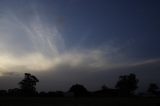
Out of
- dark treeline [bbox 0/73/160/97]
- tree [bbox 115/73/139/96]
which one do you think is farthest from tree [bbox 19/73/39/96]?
tree [bbox 115/73/139/96]

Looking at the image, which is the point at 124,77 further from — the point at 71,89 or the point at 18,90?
the point at 18,90

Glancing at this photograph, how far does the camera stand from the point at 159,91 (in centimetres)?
15512

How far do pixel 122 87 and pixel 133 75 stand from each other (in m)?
8.31

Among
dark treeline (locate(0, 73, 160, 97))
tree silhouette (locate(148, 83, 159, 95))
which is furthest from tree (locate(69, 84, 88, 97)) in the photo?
tree silhouette (locate(148, 83, 159, 95))

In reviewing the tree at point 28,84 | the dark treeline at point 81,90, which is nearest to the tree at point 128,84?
the dark treeline at point 81,90

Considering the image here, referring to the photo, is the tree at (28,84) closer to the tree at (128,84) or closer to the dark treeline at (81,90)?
the dark treeline at (81,90)

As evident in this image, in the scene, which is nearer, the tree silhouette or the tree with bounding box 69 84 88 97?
the tree with bounding box 69 84 88 97

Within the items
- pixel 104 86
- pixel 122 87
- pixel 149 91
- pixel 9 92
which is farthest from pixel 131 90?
pixel 9 92

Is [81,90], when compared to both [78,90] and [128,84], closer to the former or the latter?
[78,90]

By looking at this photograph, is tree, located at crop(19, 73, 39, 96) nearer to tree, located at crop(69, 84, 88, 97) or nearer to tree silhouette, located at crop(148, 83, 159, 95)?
tree, located at crop(69, 84, 88, 97)

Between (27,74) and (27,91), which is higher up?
(27,74)

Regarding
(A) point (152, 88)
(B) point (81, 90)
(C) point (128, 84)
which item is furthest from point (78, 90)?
(A) point (152, 88)

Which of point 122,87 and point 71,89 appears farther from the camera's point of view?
point 122,87

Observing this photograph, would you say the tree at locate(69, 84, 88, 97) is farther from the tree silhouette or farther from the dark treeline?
the tree silhouette
